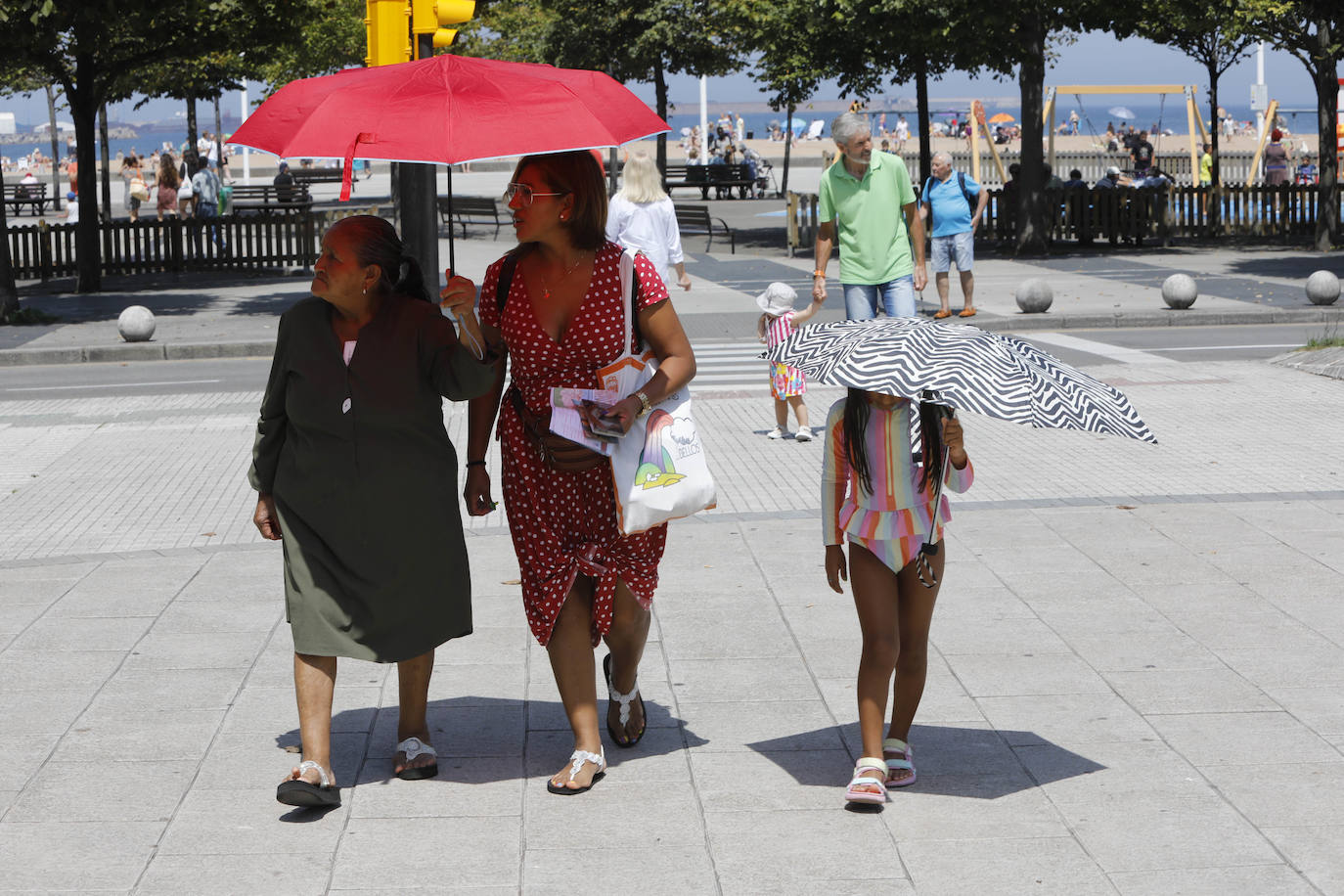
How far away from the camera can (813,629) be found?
6.23m

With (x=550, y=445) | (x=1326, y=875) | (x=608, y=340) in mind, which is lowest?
(x=1326, y=875)

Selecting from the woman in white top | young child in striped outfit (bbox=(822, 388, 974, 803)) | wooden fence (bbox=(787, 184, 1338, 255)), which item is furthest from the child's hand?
wooden fence (bbox=(787, 184, 1338, 255))

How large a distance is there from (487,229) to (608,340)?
2656cm

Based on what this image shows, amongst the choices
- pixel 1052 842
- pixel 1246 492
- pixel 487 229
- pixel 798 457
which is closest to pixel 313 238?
pixel 487 229

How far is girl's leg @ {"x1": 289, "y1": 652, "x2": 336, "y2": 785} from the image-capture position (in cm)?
447

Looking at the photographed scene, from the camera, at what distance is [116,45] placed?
70.4 feet

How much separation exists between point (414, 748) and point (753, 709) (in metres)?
1.16

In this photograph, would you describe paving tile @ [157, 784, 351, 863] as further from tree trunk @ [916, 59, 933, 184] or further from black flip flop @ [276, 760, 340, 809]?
tree trunk @ [916, 59, 933, 184]

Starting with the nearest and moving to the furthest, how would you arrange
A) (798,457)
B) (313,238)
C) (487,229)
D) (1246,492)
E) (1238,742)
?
(1238,742) < (1246,492) < (798,457) < (313,238) < (487,229)

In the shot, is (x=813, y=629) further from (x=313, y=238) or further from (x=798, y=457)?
(x=313, y=238)

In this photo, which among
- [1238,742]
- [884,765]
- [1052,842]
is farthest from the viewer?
[1238,742]

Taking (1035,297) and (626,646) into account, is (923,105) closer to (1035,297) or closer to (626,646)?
(1035,297)

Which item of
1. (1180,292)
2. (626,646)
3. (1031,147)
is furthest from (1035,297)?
(626,646)

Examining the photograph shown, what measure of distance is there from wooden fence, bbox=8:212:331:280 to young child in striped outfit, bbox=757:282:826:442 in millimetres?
14655
